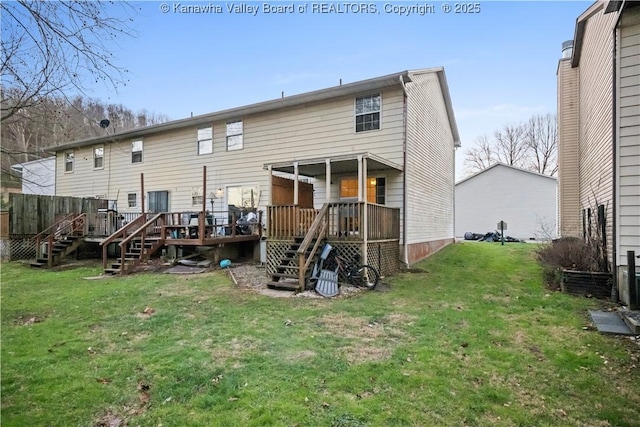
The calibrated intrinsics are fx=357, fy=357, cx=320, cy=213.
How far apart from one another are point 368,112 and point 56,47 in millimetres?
9103

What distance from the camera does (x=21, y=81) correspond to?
4.26 meters

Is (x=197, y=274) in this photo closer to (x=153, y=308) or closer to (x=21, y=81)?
(x=153, y=308)

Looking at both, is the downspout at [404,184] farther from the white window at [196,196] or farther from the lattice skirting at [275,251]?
the white window at [196,196]

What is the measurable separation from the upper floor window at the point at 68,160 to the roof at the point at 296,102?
34.1 inches

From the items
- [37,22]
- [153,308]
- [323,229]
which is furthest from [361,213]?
[37,22]

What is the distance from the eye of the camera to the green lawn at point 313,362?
304cm

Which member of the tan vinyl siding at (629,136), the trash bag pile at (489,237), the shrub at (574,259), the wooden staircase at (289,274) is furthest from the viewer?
the trash bag pile at (489,237)

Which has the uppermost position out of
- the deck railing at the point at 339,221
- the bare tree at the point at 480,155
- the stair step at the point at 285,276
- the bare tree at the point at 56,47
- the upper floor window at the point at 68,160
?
the bare tree at the point at 480,155

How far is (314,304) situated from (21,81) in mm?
5491

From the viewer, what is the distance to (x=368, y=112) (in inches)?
457

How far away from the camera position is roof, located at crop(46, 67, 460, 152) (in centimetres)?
1093

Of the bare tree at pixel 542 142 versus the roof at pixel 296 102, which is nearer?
the roof at pixel 296 102

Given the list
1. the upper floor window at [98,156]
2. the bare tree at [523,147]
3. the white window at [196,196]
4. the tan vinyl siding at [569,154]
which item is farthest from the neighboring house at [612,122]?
the bare tree at [523,147]

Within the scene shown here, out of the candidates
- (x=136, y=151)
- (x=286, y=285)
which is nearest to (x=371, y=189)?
(x=286, y=285)
